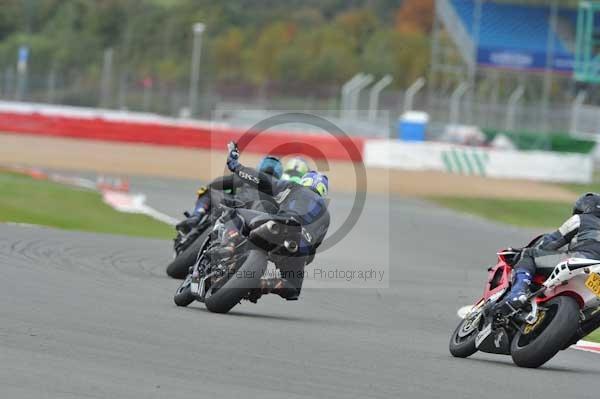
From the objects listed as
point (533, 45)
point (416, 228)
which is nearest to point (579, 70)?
point (533, 45)

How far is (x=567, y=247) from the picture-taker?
863 cm

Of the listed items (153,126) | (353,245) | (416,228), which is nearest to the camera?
(353,245)

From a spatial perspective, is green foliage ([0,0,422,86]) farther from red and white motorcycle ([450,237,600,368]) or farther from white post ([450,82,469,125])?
red and white motorcycle ([450,237,600,368])

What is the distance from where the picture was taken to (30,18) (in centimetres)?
6944

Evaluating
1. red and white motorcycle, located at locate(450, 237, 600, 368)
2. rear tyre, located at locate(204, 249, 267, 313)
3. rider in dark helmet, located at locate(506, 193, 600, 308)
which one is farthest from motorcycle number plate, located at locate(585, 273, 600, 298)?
rear tyre, located at locate(204, 249, 267, 313)

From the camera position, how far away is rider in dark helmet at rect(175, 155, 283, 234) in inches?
423

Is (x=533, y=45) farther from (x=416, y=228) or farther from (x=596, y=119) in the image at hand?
(x=416, y=228)

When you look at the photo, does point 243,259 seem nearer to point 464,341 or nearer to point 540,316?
point 464,341

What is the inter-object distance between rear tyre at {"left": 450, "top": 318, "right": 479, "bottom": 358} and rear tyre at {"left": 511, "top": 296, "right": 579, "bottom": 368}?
1.60 ft

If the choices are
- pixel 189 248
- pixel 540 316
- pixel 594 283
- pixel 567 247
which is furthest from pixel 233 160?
pixel 594 283

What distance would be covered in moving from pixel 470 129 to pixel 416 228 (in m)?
20.3

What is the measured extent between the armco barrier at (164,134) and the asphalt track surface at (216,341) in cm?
2117

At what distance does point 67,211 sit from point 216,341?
1271 cm

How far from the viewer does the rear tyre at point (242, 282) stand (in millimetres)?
9773
